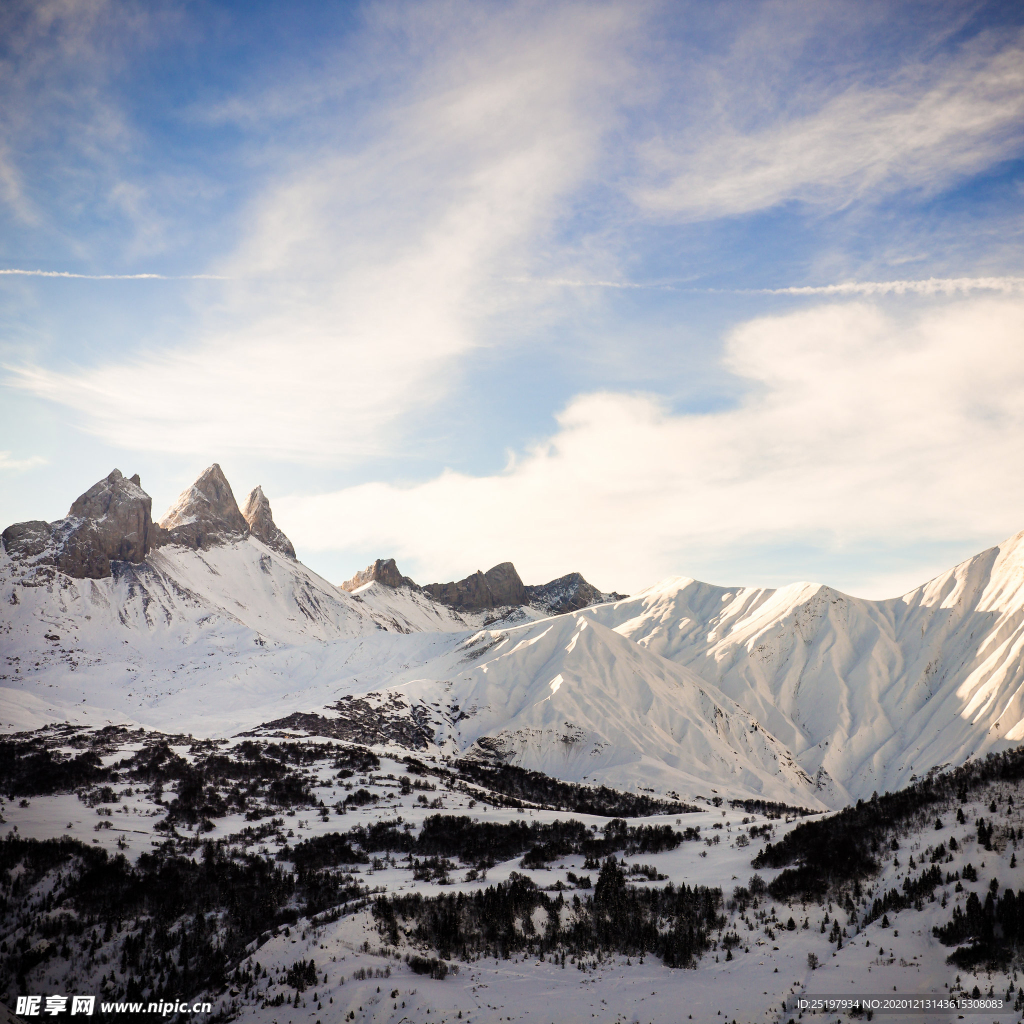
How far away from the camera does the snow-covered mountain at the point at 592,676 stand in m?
104

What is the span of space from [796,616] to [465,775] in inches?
4058

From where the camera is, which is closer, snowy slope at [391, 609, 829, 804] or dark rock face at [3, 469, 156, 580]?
snowy slope at [391, 609, 829, 804]

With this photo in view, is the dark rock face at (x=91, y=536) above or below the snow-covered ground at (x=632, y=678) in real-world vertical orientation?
above

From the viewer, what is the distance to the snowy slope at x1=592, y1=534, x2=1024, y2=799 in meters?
116

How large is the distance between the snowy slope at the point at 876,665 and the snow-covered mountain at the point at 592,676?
42cm

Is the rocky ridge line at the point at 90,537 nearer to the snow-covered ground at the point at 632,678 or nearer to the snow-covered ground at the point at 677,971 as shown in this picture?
the snow-covered ground at the point at 632,678

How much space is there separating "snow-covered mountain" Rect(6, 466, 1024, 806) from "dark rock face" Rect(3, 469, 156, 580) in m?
0.57

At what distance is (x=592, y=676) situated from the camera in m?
119

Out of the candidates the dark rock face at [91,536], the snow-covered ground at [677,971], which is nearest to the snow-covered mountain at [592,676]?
the dark rock face at [91,536]

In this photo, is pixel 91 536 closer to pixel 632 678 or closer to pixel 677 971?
pixel 632 678

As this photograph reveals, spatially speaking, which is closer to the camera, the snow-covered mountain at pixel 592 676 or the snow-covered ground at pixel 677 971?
the snow-covered ground at pixel 677 971

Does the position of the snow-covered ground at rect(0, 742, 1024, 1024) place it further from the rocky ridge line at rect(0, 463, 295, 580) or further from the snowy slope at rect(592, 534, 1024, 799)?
the rocky ridge line at rect(0, 463, 295, 580)

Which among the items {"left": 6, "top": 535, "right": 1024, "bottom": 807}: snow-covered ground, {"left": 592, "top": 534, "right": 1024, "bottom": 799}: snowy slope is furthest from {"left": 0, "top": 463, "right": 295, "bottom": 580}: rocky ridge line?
{"left": 592, "top": 534, "right": 1024, "bottom": 799}: snowy slope

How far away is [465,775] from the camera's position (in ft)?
271
